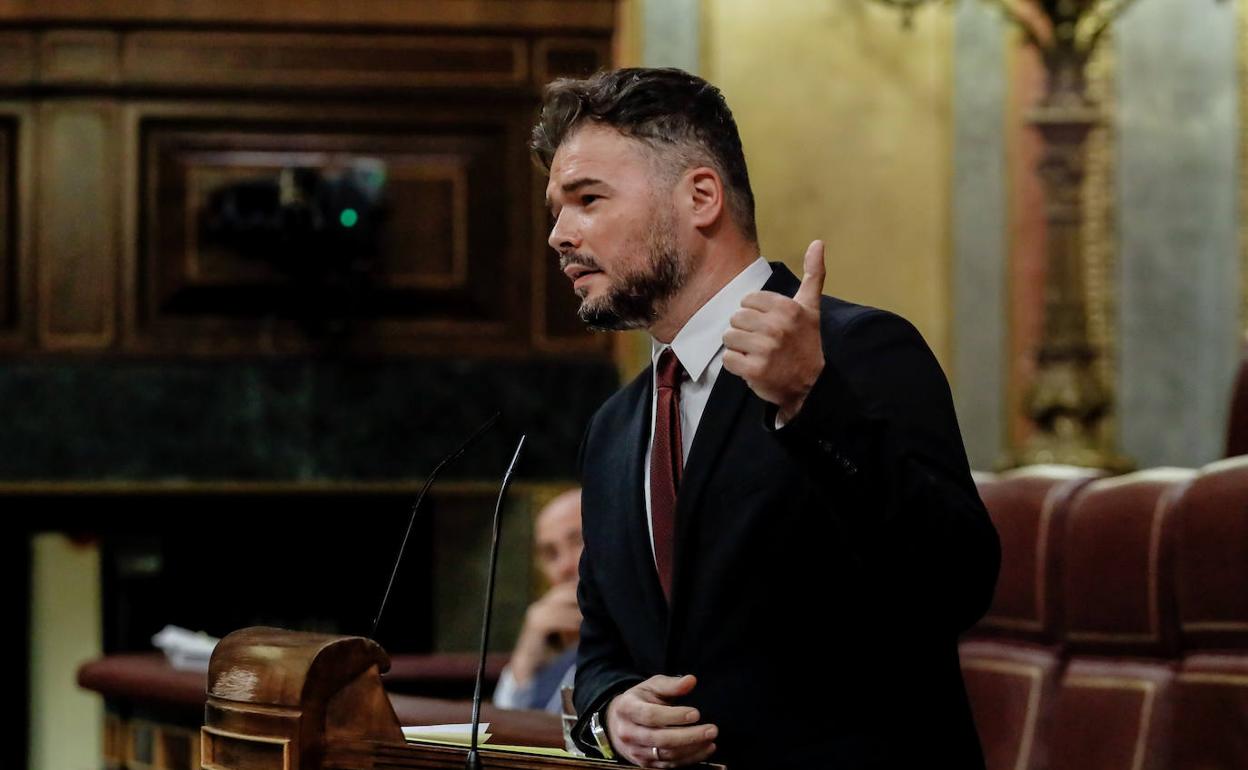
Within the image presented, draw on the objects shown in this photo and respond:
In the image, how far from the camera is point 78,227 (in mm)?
4777

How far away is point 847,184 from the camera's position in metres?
4.99

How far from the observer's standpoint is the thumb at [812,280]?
141 cm

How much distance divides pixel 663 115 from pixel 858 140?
3.33 metres

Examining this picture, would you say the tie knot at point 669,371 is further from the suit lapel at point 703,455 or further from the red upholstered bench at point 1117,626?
the red upholstered bench at point 1117,626

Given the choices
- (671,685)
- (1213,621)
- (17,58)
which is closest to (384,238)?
(17,58)

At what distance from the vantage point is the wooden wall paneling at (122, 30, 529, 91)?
188 inches

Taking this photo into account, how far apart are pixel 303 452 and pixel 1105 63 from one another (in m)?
2.30

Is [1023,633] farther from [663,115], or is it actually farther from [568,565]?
[663,115]

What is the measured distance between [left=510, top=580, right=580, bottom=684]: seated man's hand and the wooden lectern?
1.95m

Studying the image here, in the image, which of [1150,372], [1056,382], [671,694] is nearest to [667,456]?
[671,694]

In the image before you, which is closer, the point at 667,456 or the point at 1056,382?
the point at 667,456

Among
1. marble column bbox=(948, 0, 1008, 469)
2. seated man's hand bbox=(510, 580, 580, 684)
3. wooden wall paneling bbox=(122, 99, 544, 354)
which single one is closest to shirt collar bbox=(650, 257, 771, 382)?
seated man's hand bbox=(510, 580, 580, 684)

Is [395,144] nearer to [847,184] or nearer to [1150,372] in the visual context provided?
[847,184]

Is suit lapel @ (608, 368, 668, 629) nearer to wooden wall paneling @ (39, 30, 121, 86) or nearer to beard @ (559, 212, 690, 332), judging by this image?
beard @ (559, 212, 690, 332)
